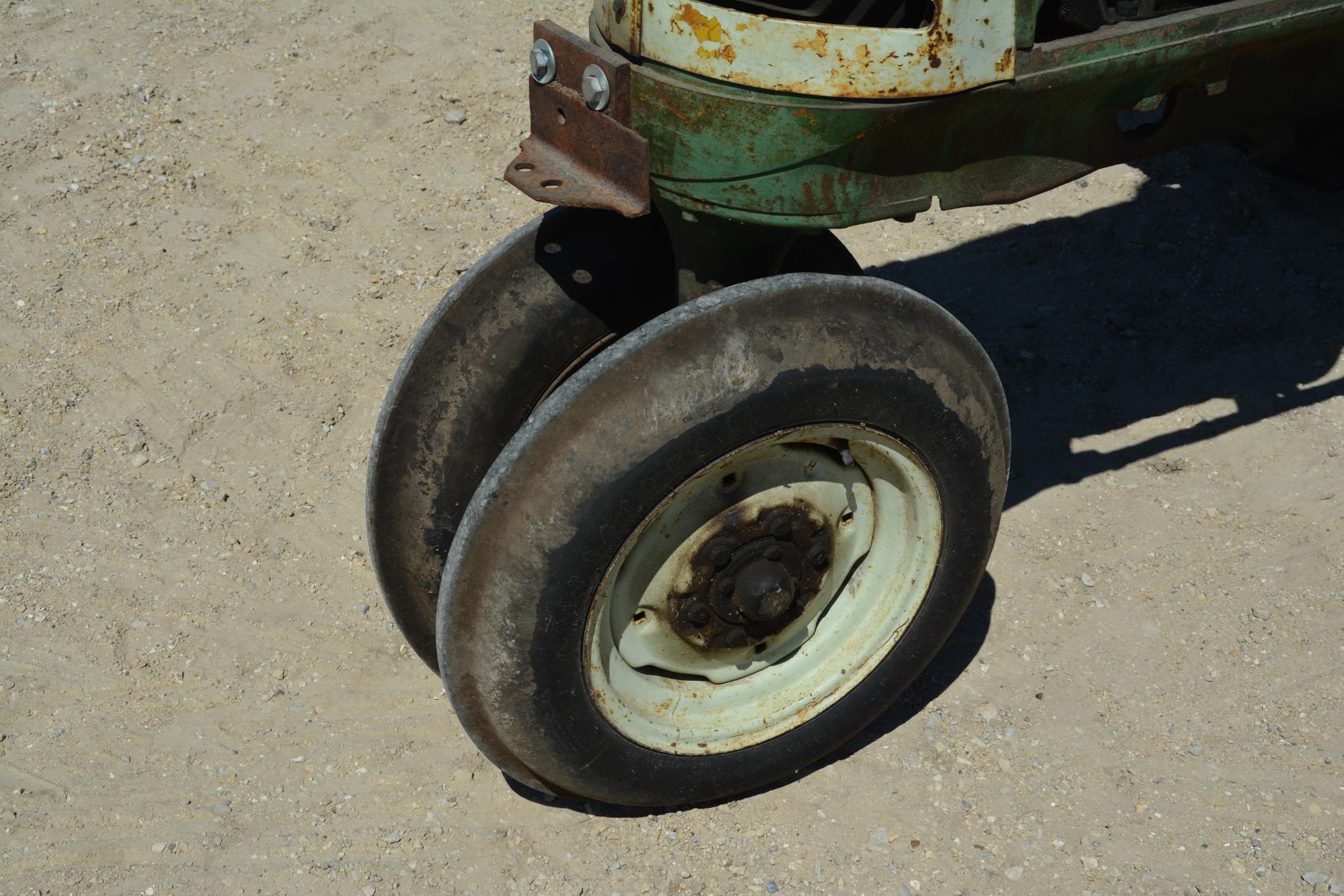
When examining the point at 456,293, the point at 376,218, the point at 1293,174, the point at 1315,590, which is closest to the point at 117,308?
the point at 376,218

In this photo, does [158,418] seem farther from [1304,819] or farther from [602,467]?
[1304,819]

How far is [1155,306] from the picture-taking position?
446 centimetres

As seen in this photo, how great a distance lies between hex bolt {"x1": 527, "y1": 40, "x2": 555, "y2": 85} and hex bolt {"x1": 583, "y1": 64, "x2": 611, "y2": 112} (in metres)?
0.13

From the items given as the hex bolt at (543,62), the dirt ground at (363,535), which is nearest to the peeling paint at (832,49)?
the hex bolt at (543,62)

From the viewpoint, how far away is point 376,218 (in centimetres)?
497

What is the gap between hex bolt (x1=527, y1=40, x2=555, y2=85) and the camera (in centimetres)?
249

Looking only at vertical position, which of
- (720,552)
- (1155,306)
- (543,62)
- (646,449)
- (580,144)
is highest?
(543,62)

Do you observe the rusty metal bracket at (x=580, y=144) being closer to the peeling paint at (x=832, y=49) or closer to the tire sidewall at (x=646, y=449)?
the peeling paint at (x=832, y=49)

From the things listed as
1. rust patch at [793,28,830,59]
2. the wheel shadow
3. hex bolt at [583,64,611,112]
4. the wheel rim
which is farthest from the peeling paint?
the wheel shadow

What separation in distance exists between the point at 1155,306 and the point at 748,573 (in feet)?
8.45

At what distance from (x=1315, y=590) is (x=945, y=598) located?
1382mm

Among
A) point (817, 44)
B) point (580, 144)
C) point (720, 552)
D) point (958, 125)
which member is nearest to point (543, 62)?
point (580, 144)

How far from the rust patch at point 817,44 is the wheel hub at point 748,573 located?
0.96 meters

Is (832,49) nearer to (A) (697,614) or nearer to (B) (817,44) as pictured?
(B) (817,44)
